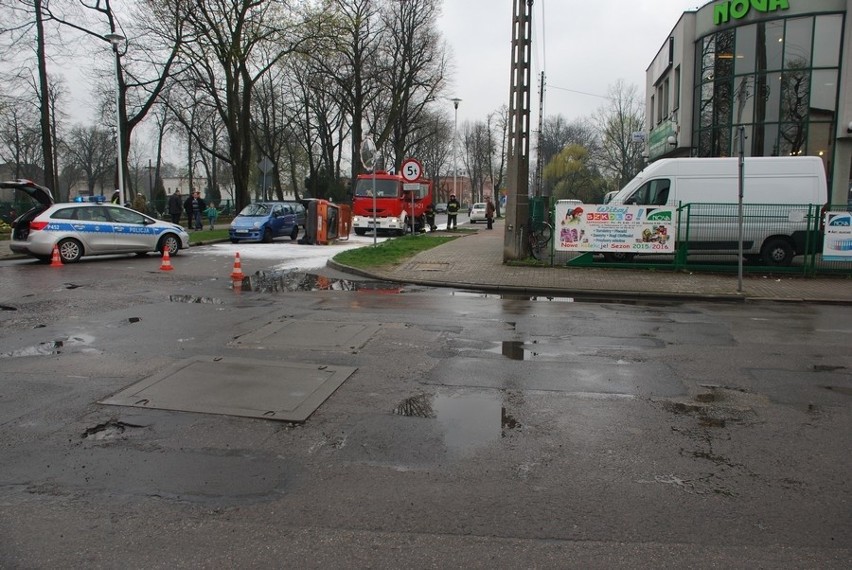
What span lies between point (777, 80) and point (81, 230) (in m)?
24.3

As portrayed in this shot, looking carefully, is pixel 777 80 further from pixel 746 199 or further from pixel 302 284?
pixel 302 284

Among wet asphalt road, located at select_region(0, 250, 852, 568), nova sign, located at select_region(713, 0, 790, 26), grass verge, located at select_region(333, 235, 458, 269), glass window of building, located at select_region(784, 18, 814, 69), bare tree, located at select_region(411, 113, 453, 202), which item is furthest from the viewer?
bare tree, located at select_region(411, 113, 453, 202)

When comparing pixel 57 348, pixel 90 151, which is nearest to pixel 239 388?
pixel 57 348

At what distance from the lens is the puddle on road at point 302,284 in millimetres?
12461

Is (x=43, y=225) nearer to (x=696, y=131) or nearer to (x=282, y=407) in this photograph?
(x=282, y=407)

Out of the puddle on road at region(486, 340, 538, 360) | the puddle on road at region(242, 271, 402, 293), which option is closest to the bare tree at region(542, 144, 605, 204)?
the puddle on road at region(242, 271, 402, 293)

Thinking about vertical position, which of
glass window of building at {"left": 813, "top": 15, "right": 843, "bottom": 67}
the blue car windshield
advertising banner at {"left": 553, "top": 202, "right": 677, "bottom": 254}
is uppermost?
glass window of building at {"left": 813, "top": 15, "right": 843, "bottom": 67}

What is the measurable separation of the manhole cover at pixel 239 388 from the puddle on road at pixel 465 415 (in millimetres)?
880

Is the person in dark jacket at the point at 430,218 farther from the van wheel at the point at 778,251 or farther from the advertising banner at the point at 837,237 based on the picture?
the advertising banner at the point at 837,237

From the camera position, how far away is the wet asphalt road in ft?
10.6

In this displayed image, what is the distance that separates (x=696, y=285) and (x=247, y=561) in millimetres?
12715

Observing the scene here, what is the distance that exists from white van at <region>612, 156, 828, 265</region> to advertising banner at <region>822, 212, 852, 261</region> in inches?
18.1

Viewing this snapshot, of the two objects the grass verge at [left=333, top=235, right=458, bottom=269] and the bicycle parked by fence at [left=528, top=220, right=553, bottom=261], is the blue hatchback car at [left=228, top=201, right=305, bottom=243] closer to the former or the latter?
the grass verge at [left=333, top=235, right=458, bottom=269]

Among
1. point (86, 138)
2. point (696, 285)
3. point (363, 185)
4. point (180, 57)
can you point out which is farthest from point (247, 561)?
point (86, 138)
